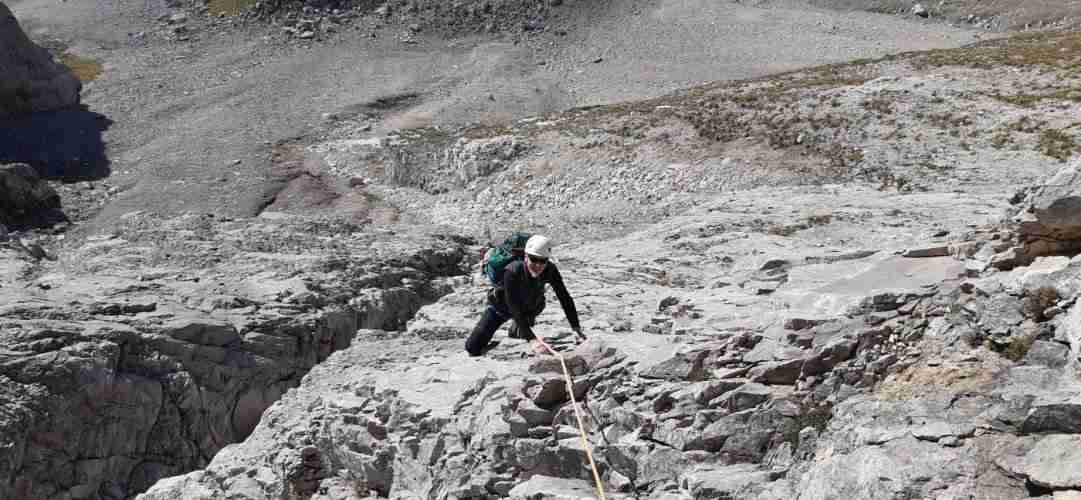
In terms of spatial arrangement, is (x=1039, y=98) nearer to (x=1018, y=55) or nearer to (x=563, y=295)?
(x=1018, y=55)

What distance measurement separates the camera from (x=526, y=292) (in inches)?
500

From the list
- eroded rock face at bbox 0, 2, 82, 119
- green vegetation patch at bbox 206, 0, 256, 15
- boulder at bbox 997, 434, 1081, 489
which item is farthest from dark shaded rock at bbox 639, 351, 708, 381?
green vegetation patch at bbox 206, 0, 256, 15

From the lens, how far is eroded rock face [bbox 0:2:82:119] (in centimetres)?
5263

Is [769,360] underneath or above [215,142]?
above

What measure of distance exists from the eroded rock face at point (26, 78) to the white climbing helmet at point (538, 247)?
50405 mm

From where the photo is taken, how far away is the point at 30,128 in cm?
5197

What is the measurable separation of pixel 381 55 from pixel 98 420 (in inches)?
2010

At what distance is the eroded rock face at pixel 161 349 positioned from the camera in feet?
56.1

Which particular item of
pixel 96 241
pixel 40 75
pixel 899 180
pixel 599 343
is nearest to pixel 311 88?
pixel 40 75

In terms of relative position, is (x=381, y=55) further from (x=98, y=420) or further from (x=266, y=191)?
(x=98, y=420)

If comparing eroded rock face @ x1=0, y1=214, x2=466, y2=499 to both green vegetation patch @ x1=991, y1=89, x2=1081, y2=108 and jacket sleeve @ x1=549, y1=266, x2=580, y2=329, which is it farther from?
green vegetation patch @ x1=991, y1=89, x2=1081, y2=108

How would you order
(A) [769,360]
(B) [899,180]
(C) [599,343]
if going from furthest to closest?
(B) [899,180]
(C) [599,343]
(A) [769,360]

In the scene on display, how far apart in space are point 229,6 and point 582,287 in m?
64.8

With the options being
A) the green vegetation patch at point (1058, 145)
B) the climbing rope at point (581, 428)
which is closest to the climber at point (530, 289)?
the climbing rope at point (581, 428)
